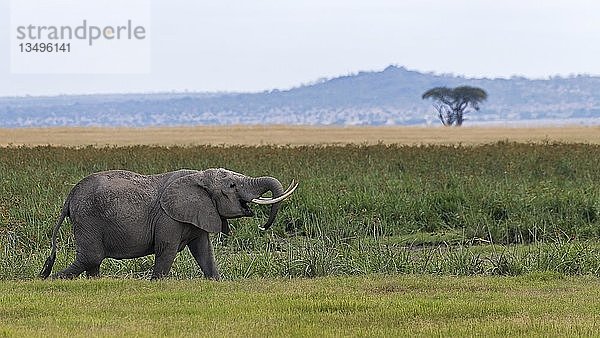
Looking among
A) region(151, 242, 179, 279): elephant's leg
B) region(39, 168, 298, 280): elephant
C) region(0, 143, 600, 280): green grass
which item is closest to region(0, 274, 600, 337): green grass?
→ region(151, 242, 179, 279): elephant's leg

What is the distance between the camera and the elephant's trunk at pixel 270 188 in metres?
12.4

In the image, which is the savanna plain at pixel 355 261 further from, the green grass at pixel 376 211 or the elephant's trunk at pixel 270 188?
the elephant's trunk at pixel 270 188

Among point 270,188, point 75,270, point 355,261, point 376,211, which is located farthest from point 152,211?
point 376,211

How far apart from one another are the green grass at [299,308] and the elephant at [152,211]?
607 mm

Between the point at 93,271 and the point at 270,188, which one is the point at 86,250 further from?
the point at 270,188

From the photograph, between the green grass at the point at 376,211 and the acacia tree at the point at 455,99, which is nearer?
the green grass at the point at 376,211

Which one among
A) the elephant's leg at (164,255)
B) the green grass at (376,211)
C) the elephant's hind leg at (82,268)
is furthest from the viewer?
the green grass at (376,211)

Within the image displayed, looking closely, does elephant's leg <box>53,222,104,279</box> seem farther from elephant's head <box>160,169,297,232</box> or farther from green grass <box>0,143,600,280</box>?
green grass <box>0,143,600,280</box>

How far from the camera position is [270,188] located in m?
12.5

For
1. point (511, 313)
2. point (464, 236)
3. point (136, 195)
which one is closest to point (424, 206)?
point (464, 236)

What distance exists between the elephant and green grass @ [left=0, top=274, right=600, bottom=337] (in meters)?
0.61

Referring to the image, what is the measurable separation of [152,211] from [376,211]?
916cm

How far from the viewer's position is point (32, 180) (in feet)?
78.5

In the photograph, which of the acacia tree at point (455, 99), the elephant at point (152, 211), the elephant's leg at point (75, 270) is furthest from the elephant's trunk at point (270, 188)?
the acacia tree at point (455, 99)
